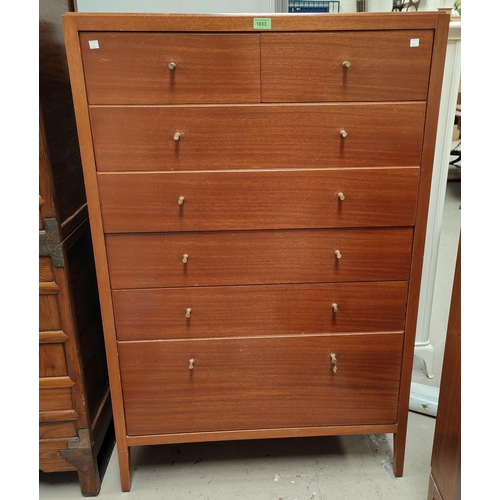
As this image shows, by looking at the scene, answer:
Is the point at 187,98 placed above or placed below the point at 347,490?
above

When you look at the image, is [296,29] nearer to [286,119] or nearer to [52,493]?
[286,119]

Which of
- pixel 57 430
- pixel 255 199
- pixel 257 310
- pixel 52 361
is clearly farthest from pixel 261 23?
pixel 57 430

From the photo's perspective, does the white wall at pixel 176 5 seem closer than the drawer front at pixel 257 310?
No

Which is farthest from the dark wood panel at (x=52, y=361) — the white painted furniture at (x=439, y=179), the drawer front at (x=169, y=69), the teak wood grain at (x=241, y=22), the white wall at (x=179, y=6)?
the white painted furniture at (x=439, y=179)

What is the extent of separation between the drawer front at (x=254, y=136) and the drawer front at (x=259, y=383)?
486mm

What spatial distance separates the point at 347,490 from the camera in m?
1.35

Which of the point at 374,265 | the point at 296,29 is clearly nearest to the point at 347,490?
the point at 374,265

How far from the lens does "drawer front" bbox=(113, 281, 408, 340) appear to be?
120 cm

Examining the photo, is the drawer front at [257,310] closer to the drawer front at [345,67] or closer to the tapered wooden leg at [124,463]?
the tapered wooden leg at [124,463]

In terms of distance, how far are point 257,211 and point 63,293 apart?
56 cm

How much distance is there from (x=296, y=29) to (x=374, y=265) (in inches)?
24.0

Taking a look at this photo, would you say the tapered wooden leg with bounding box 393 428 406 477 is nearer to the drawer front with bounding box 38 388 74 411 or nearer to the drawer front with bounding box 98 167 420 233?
the drawer front with bounding box 98 167 420 233

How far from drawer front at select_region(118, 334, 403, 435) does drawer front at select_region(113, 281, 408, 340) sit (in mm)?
33

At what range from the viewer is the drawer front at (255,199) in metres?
1.11
